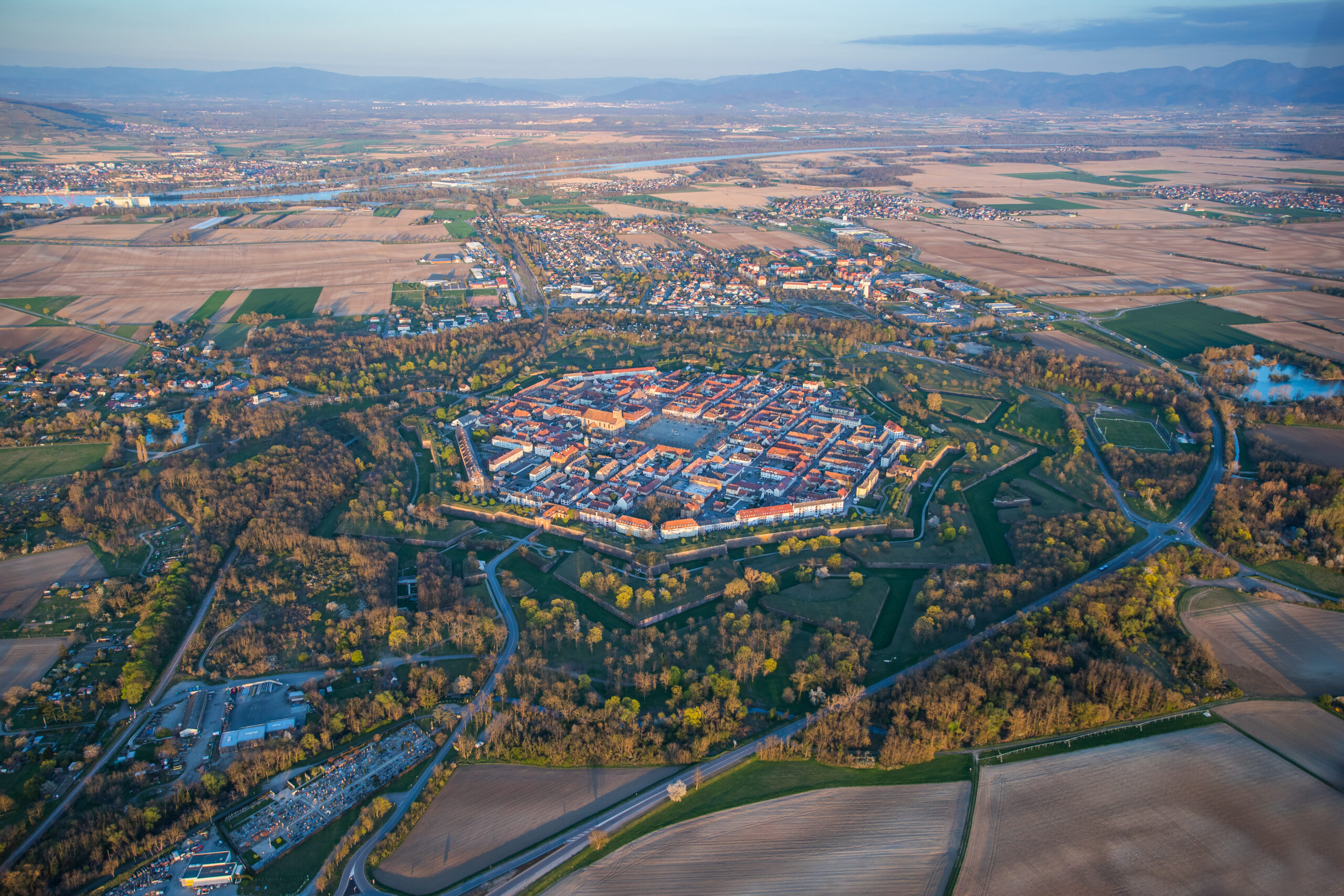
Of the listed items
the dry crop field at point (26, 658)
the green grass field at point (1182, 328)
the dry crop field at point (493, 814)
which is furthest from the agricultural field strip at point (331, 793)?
the green grass field at point (1182, 328)

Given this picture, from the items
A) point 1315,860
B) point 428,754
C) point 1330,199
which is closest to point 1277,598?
point 1315,860

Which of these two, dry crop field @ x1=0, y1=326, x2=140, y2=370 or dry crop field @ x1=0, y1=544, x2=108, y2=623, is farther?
dry crop field @ x1=0, y1=326, x2=140, y2=370

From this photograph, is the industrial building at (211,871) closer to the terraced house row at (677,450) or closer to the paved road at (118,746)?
the paved road at (118,746)

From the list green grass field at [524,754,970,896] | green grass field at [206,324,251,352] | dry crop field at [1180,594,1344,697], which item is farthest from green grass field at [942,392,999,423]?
green grass field at [206,324,251,352]

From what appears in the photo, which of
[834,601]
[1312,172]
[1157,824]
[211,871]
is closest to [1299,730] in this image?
[1157,824]

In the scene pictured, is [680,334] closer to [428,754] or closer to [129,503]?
[129,503]

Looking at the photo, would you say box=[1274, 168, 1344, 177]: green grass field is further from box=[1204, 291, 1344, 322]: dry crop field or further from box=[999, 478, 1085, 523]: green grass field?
box=[999, 478, 1085, 523]: green grass field

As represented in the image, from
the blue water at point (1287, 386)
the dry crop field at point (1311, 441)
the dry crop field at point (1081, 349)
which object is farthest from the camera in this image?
the dry crop field at point (1081, 349)
